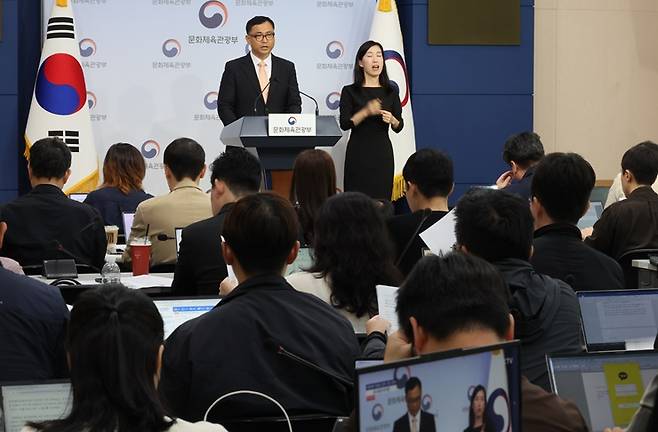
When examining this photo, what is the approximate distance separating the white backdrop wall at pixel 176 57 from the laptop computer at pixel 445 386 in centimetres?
816

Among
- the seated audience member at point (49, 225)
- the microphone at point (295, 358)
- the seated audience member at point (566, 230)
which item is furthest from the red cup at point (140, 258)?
the microphone at point (295, 358)

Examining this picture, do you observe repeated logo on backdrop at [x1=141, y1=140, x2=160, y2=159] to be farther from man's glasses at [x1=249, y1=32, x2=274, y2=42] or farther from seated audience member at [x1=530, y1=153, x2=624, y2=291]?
seated audience member at [x1=530, y1=153, x2=624, y2=291]

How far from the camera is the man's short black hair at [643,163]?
19.7ft

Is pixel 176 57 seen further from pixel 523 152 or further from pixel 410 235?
pixel 410 235

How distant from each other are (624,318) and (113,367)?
1.88 meters

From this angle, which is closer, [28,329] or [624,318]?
[28,329]

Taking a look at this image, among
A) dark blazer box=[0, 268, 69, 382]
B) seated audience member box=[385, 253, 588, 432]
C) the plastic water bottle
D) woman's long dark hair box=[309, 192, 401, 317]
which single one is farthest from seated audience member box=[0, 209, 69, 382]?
the plastic water bottle

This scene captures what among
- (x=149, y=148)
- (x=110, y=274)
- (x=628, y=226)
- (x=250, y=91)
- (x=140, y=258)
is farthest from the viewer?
(x=149, y=148)

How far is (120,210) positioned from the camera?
22.2 feet

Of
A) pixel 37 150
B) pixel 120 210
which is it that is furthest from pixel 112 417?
pixel 120 210

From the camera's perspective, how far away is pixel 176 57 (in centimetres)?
972

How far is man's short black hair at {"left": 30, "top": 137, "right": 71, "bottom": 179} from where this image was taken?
5539mm

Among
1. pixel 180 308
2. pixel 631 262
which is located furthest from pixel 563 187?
pixel 631 262

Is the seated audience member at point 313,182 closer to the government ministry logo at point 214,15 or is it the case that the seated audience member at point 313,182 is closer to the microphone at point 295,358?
the microphone at point 295,358
